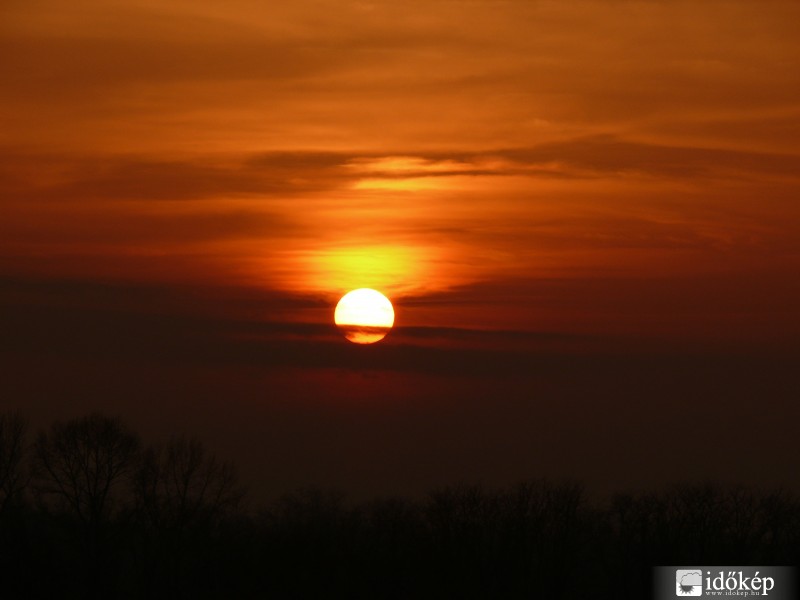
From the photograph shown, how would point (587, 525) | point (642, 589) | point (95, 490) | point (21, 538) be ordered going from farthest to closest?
point (587, 525)
point (642, 589)
point (95, 490)
point (21, 538)

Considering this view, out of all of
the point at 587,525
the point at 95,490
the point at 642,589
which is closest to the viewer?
the point at 95,490

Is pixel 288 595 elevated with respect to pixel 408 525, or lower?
lower

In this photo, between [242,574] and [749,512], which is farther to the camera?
[749,512]

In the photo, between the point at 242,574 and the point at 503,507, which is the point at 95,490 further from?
the point at 503,507

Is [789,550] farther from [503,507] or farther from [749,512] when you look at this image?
[503,507]

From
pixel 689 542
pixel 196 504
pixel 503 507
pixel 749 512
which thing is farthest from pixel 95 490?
pixel 749 512

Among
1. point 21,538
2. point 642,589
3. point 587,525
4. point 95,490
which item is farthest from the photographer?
point 587,525

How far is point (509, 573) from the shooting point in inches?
3671

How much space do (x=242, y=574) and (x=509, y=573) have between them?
1803 centimetres

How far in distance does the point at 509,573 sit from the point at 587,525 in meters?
9.89

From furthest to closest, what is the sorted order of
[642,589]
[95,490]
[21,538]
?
[642,589], [95,490], [21,538]

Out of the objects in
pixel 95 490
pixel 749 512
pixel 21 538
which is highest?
pixel 749 512

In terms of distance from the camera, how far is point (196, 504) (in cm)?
9325

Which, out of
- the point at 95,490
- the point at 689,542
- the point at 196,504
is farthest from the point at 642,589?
the point at 95,490
